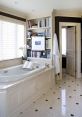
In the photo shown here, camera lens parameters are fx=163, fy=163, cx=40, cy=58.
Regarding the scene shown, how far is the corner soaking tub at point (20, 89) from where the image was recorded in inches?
111

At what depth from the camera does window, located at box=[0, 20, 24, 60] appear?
5200 mm

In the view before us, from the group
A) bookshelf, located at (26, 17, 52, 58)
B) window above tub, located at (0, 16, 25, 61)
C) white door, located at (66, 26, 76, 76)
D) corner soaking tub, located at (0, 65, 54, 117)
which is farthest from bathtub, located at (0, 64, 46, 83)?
white door, located at (66, 26, 76, 76)

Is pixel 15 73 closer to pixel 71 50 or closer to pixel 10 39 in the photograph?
pixel 10 39

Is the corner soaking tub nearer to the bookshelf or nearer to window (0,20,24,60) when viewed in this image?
window (0,20,24,60)

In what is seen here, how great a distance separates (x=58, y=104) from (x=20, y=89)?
100cm

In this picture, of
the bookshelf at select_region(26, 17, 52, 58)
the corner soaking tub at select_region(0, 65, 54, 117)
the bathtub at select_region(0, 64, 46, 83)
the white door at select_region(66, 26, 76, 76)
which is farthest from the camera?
the white door at select_region(66, 26, 76, 76)

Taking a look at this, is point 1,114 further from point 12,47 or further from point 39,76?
point 12,47

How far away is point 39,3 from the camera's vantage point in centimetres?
469

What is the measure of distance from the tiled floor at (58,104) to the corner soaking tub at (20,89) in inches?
5.9

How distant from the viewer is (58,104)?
369cm

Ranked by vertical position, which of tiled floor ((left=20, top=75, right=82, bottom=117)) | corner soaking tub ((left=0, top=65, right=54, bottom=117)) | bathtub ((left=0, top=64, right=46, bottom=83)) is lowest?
tiled floor ((left=20, top=75, right=82, bottom=117))

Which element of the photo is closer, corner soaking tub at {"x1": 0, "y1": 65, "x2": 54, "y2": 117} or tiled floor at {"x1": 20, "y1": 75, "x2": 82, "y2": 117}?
corner soaking tub at {"x1": 0, "y1": 65, "x2": 54, "y2": 117}

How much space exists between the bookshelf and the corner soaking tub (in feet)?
4.77

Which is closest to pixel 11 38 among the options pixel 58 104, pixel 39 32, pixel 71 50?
pixel 39 32
